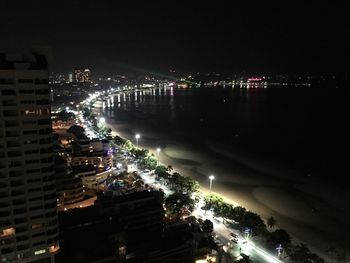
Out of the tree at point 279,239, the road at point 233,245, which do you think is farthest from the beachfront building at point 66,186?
the tree at point 279,239

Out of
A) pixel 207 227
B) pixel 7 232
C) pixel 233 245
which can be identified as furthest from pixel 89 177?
pixel 7 232

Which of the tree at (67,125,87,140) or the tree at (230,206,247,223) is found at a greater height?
the tree at (67,125,87,140)

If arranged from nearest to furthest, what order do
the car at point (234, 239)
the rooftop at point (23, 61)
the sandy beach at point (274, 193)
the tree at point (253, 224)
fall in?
the rooftop at point (23, 61), the car at point (234, 239), the tree at point (253, 224), the sandy beach at point (274, 193)

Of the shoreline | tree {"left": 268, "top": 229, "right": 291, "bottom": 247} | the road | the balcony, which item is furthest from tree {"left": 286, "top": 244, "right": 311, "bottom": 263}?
the balcony

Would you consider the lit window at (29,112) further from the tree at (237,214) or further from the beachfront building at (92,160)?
the beachfront building at (92,160)

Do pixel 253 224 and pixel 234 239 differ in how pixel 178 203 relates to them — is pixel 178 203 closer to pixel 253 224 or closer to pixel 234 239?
pixel 234 239

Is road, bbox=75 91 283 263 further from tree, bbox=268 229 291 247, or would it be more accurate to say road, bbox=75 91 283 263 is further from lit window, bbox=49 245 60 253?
lit window, bbox=49 245 60 253

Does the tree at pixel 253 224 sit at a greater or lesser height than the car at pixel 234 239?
greater

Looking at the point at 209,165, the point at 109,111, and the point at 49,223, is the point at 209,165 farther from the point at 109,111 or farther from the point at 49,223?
the point at 109,111
